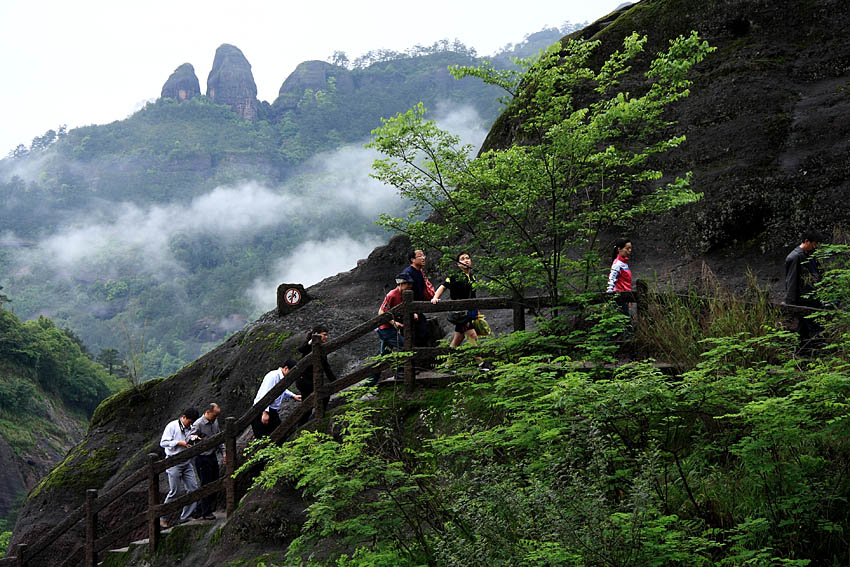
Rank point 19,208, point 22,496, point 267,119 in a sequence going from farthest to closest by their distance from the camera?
point 267,119, point 19,208, point 22,496

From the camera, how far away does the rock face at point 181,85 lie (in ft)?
494

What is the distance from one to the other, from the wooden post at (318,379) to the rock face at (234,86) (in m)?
150

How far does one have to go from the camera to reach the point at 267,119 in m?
151

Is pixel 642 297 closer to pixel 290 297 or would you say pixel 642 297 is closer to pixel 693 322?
pixel 693 322

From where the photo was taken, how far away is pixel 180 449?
9.80 meters

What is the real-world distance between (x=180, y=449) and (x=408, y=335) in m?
4.02

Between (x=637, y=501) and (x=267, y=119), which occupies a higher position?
(x=267, y=119)

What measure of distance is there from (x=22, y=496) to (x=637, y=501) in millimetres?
40663

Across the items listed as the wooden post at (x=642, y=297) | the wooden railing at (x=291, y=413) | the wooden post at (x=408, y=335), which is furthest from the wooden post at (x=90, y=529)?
the wooden post at (x=642, y=297)

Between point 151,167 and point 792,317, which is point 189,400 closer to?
point 792,317

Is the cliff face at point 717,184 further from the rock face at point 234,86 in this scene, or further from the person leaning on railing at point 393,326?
the rock face at point 234,86

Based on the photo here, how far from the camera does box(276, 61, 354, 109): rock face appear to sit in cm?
14550

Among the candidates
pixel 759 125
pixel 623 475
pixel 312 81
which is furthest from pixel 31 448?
pixel 312 81

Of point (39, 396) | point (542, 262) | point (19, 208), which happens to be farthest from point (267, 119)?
point (542, 262)
